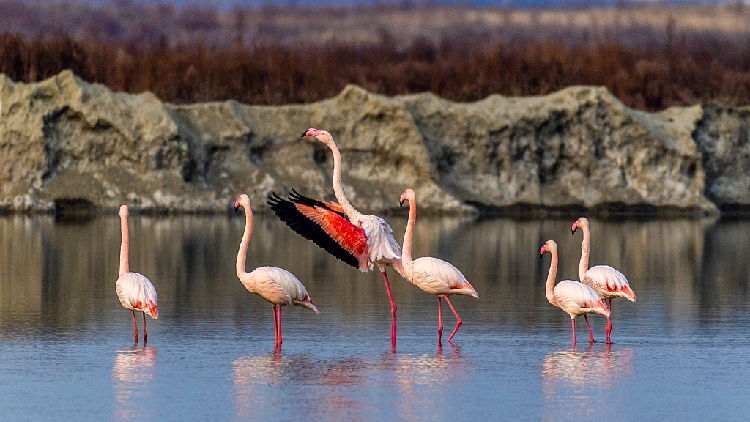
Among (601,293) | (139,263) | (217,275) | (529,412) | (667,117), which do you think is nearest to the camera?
(529,412)

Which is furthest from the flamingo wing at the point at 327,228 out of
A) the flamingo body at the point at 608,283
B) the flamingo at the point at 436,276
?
the flamingo body at the point at 608,283

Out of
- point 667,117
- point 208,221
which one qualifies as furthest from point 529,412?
point 667,117

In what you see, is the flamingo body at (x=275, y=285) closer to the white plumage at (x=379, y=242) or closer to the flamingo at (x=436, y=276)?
the white plumage at (x=379, y=242)

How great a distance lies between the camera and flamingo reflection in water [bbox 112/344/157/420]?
8.27m

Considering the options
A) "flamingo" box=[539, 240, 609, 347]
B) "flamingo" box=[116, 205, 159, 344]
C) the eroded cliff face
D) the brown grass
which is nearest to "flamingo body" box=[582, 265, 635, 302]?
"flamingo" box=[539, 240, 609, 347]

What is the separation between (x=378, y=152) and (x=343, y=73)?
1536 cm

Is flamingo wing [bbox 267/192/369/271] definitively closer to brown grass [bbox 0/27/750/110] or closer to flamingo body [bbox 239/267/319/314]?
flamingo body [bbox 239/267/319/314]

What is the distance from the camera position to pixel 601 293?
12328 mm

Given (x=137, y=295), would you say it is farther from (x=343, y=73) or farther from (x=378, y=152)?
(x=343, y=73)

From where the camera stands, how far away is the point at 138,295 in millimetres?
11008

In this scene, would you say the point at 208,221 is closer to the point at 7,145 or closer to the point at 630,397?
the point at 7,145

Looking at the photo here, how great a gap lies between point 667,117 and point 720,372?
40429 mm

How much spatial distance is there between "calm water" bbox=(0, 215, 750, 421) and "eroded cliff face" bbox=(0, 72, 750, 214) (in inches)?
844

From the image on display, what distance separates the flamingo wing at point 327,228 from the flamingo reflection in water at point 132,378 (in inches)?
81.8
